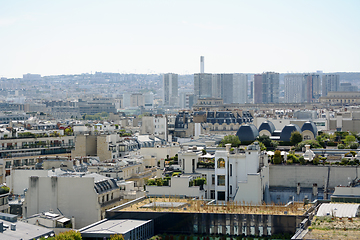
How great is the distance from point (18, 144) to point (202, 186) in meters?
33.2

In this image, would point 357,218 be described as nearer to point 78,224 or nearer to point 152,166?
point 78,224

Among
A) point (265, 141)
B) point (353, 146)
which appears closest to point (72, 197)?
point (353, 146)

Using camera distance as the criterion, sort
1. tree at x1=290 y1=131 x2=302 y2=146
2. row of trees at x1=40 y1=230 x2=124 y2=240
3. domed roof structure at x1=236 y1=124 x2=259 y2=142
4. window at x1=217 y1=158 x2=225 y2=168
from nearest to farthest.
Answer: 1. row of trees at x1=40 y1=230 x2=124 y2=240
2. window at x1=217 y1=158 x2=225 y2=168
3. tree at x1=290 y1=131 x2=302 y2=146
4. domed roof structure at x1=236 y1=124 x2=259 y2=142

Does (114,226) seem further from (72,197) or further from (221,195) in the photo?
(221,195)

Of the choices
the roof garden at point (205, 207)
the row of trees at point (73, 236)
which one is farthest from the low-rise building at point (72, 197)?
the row of trees at point (73, 236)

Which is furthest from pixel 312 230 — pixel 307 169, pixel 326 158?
pixel 326 158

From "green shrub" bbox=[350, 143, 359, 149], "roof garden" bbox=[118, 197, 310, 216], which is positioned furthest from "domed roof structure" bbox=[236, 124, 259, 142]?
"roof garden" bbox=[118, 197, 310, 216]

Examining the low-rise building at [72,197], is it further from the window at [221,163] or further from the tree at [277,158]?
the tree at [277,158]

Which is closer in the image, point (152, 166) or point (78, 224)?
point (78, 224)

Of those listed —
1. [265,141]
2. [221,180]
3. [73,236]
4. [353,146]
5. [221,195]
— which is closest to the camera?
[73,236]

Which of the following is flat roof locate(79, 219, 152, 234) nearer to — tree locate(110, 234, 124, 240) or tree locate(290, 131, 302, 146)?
tree locate(110, 234, 124, 240)

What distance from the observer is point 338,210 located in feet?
124

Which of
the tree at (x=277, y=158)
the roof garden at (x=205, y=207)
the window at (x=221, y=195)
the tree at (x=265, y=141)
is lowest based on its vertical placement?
the window at (x=221, y=195)

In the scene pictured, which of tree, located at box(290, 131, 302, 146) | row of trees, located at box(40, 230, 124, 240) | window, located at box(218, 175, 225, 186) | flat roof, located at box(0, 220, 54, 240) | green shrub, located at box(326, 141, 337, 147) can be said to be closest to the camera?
row of trees, located at box(40, 230, 124, 240)
